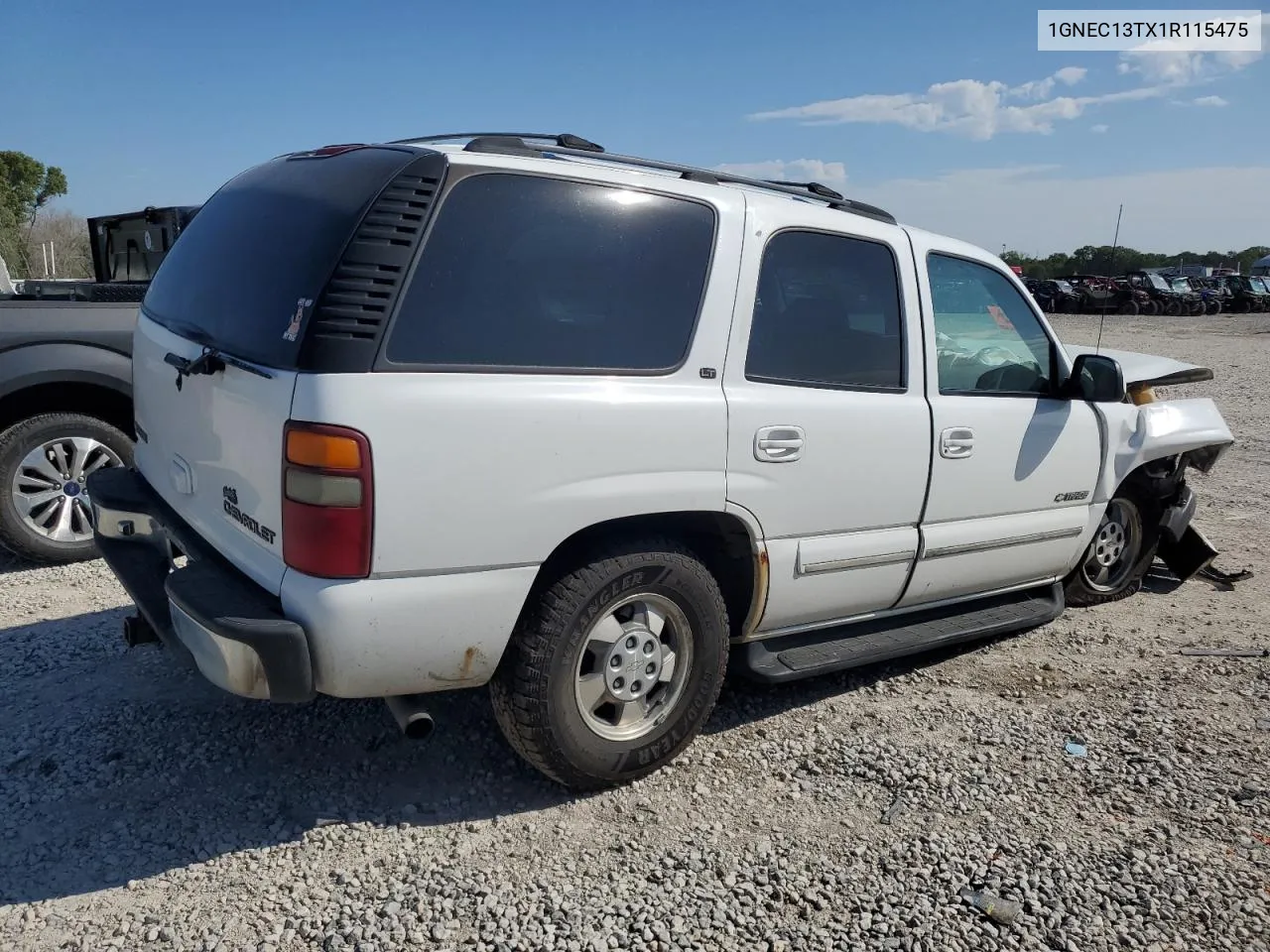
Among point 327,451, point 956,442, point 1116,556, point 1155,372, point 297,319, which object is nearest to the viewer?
point 327,451

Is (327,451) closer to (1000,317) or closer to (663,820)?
(663,820)

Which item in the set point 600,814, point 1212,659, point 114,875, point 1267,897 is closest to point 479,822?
point 600,814

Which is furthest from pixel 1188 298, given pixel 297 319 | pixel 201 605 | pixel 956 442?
pixel 201 605

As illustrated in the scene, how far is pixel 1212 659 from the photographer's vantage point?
15.4 ft

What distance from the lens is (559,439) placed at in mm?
2846

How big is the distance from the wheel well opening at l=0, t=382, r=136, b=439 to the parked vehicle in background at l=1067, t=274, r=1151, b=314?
3394 centimetres

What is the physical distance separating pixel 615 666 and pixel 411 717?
66cm

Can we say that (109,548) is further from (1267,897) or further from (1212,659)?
(1212,659)

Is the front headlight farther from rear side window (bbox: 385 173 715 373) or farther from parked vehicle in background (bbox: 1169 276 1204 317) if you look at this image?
parked vehicle in background (bbox: 1169 276 1204 317)

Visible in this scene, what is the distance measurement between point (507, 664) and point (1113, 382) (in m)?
2.85

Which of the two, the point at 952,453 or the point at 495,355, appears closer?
the point at 495,355

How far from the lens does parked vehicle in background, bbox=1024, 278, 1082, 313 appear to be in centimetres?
3672

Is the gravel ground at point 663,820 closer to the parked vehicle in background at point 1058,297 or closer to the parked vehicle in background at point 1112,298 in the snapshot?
the parked vehicle in background at point 1112,298

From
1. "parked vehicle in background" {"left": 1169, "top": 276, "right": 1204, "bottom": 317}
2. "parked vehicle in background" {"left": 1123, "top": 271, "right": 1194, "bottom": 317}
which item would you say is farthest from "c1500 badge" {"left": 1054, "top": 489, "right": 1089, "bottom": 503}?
"parked vehicle in background" {"left": 1169, "top": 276, "right": 1204, "bottom": 317}
